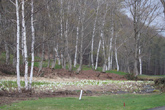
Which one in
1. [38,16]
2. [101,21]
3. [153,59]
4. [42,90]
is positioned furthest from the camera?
[153,59]

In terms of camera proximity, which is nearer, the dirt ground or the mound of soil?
the dirt ground

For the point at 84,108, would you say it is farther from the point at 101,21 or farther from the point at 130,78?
the point at 101,21

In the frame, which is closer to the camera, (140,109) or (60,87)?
(140,109)

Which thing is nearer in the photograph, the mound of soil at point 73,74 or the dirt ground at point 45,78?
the dirt ground at point 45,78

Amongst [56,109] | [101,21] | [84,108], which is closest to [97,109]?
[84,108]

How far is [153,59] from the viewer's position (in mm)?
81938

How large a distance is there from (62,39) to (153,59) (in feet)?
198

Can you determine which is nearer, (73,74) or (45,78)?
(45,78)

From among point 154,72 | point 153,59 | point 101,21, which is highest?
point 101,21

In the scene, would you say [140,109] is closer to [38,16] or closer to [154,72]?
[38,16]

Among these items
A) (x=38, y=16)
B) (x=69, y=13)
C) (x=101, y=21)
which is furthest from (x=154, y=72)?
(x=38, y=16)

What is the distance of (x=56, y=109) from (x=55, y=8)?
2155 cm

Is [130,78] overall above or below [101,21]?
below

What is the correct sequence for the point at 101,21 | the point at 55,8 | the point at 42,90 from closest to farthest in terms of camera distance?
the point at 42,90 → the point at 55,8 → the point at 101,21
